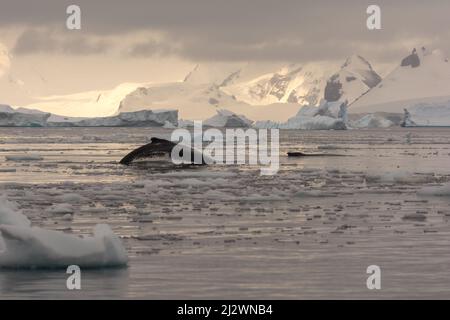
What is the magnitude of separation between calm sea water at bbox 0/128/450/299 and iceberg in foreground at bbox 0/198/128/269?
0.18 meters

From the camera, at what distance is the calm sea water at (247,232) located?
13.8 meters

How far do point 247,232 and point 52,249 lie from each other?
533 centimetres

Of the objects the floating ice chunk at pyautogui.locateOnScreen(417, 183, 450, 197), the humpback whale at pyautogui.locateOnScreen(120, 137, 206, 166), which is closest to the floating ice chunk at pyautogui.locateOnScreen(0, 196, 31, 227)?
the floating ice chunk at pyautogui.locateOnScreen(417, 183, 450, 197)

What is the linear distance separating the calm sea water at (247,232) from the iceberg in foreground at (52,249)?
184 millimetres

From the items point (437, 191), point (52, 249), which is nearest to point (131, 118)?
point (437, 191)

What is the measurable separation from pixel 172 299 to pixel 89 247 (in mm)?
2376

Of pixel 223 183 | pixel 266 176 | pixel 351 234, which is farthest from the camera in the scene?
pixel 266 176

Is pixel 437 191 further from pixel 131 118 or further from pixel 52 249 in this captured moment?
pixel 131 118

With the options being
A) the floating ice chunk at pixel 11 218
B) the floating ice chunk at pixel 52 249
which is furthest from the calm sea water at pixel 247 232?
the floating ice chunk at pixel 11 218

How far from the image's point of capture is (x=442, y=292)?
1336 centimetres

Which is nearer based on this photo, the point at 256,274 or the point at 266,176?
the point at 256,274
